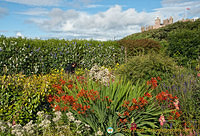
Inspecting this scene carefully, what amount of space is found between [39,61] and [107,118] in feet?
16.2

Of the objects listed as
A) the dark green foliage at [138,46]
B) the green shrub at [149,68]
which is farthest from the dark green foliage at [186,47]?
the green shrub at [149,68]

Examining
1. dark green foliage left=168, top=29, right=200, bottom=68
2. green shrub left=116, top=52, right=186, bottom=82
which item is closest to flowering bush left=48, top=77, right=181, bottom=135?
green shrub left=116, top=52, right=186, bottom=82

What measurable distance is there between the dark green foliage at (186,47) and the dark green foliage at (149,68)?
475cm

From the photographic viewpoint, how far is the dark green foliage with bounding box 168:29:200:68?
1066 centimetres

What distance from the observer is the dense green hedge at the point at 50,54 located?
284 inches

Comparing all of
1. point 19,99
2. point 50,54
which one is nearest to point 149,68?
point 19,99

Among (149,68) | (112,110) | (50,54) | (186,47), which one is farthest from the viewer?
(186,47)

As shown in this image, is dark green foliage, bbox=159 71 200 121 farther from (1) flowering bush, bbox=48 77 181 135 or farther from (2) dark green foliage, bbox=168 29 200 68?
(2) dark green foliage, bbox=168 29 200 68

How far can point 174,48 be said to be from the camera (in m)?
11.2

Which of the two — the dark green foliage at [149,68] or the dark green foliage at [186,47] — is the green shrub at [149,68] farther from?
the dark green foliage at [186,47]

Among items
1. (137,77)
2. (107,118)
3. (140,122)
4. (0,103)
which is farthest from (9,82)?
(137,77)

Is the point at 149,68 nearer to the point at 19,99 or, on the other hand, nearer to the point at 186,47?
the point at 19,99

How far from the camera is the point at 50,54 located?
27.5 feet

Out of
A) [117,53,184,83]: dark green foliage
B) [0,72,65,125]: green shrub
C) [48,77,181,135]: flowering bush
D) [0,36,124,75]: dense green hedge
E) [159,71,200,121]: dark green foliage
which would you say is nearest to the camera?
[48,77,181,135]: flowering bush
